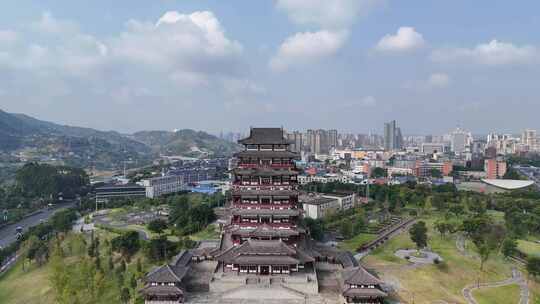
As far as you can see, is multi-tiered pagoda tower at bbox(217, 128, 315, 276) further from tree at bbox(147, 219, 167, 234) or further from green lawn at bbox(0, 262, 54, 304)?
tree at bbox(147, 219, 167, 234)

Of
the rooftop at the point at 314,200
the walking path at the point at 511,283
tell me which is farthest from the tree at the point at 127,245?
Answer: the walking path at the point at 511,283

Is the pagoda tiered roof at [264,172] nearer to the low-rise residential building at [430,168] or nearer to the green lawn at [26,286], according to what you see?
the green lawn at [26,286]

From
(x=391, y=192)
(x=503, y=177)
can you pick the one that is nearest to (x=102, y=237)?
(x=391, y=192)

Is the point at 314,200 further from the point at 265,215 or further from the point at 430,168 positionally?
the point at 430,168

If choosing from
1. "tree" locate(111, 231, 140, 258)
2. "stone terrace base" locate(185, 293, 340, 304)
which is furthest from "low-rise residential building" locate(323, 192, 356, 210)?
"stone terrace base" locate(185, 293, 340, 304)

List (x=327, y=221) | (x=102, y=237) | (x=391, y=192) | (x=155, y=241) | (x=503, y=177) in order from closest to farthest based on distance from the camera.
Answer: (x=155, y=241)
(x=102, y=237)
(x=327, y=221)
(x=391, y=192)
(x=503, y=177)

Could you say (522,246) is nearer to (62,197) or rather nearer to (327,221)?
(327,221)

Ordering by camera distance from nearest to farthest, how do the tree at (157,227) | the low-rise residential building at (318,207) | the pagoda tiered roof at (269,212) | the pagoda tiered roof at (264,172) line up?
the pagoda tiered roof at (269,212)
the pagoda tiered roof at (264,172)
the tree at (157,227)
the low-rise residential building at (318,207)
